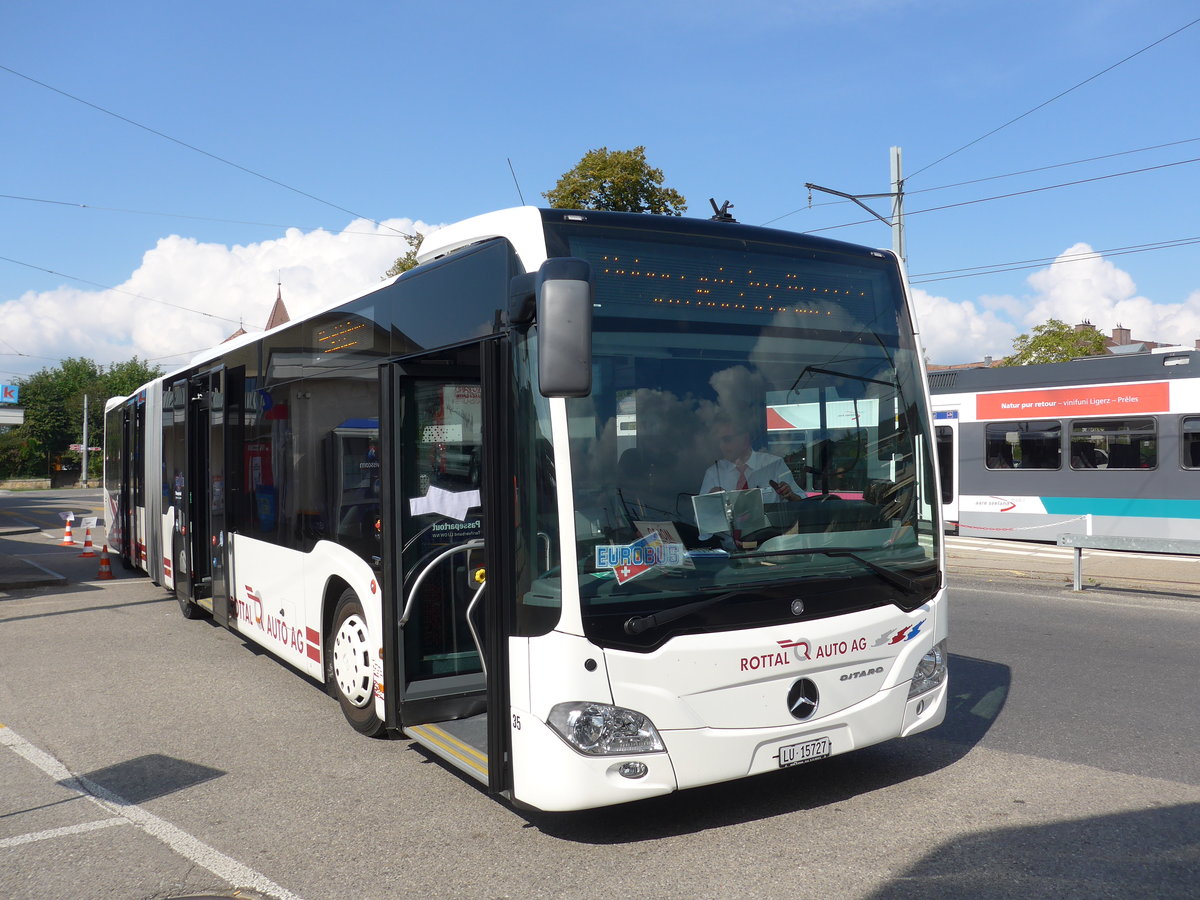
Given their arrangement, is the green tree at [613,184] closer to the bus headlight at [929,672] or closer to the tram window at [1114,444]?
the tram window at [1114,444]

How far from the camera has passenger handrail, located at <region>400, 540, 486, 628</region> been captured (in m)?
5.59

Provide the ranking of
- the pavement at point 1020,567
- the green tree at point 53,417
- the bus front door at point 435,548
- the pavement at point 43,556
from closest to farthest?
the bus front door at point 435,548 → the pavement at point 1020,567 → the pavement at point 43,556 → the green tree at point 53,417

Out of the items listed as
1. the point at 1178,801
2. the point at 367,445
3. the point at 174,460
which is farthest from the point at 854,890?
the point at 174,460

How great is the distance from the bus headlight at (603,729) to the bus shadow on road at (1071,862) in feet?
3.61

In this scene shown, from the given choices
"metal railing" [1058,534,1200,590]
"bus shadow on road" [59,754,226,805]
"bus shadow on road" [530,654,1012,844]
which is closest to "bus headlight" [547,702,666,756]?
"bus shadow on road" [530,654,1012,844]

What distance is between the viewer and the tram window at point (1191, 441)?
56.2 feet

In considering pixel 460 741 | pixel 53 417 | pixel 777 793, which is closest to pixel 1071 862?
pixel 777 793

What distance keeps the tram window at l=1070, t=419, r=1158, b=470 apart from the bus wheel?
52.4 feet

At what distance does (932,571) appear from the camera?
16.9ft

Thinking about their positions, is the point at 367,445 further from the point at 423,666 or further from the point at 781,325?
the point at 781,325

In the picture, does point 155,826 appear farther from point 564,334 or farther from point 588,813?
point 564,334

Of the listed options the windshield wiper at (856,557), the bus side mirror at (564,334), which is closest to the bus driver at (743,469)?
the windshield wiper at (856,557)

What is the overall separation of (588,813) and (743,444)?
198cm

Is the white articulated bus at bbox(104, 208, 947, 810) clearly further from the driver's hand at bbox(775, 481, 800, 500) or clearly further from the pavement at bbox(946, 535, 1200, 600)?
the pavement at bbox(946, 535, 1200, 600)
